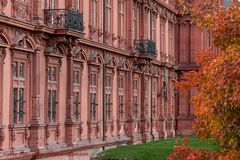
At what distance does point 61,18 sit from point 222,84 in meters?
17.0

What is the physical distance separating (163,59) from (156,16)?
14.0ft

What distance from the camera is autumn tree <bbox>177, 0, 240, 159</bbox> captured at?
40.3 feet

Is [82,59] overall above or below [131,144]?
above

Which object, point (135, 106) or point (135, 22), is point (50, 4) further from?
point (135, 106)

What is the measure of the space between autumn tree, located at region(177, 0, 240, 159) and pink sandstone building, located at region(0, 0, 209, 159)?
1137 cm

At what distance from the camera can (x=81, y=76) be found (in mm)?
33000

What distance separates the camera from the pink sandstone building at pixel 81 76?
83.8ft

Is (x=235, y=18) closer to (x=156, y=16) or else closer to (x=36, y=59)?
(x=36, y=59)

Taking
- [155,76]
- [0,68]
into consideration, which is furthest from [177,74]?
[0,68]

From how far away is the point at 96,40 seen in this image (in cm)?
3497

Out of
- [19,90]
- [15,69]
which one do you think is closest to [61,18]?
[15,69]

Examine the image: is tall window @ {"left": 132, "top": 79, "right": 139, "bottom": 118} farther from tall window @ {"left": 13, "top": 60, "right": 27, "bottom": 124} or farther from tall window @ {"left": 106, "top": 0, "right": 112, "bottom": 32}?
tall window @ {"left": 13, "top": 60, "right": 27, "bottom": 124}

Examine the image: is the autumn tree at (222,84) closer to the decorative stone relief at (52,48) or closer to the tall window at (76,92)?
the decorative stone relief at (52,48)

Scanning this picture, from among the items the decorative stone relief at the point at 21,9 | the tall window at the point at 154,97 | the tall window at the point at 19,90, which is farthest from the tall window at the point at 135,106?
the decorative stone relief at the point at 21,9
